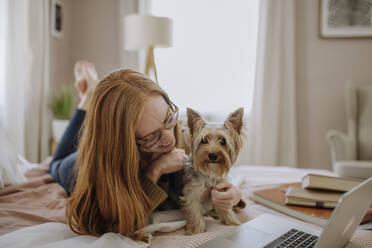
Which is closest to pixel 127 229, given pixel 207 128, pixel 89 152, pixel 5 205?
pixel 89 152

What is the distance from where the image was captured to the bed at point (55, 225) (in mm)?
811

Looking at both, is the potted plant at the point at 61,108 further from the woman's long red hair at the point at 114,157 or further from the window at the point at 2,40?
the woman's long red hair at the point at 114,157

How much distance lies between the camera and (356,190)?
625 mm

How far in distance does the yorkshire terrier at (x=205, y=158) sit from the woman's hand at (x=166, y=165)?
0.04 m

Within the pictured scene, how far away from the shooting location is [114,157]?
2.82 feet

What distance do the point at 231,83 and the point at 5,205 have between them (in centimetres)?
308

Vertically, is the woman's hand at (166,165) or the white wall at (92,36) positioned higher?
the white wall at (92,36)

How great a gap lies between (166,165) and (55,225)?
1.29ft

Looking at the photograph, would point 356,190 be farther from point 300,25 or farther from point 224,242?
point 300,25

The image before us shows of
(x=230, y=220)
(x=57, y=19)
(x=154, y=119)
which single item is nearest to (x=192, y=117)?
(x=154, y=119)

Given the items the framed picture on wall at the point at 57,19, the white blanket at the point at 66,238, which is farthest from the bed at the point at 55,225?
the framed picture on wall at the point at 57,19

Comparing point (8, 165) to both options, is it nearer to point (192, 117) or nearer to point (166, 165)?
point (166, 165)

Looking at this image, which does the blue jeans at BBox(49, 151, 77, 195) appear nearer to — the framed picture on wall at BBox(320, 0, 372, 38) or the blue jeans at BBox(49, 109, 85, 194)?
the blue jeans at BBox(49, 109, 85, 194)

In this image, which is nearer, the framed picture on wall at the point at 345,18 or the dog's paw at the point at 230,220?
the dog's paw at the point at 230,220
